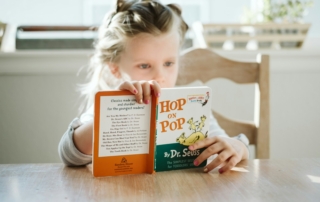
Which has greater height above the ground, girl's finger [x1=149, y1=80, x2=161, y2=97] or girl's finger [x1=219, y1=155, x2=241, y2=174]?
girl's finger [x1=149, y1=80, x2=161, y2=97]

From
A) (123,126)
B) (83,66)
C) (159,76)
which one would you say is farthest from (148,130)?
(83,66)

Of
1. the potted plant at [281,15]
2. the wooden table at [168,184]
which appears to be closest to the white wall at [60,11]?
the potted plant at [281,15]

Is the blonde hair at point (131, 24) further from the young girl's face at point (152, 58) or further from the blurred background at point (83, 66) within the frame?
the blurred background at point (83, 66)

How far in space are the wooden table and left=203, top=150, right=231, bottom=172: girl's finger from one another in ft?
0.07

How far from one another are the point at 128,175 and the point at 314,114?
1.31m

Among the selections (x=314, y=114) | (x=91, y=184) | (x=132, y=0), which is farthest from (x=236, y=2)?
(x=91, y=184)

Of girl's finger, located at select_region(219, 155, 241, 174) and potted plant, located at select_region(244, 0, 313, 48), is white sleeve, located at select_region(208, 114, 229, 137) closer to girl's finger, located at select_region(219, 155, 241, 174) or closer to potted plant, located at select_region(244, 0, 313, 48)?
girl's finger, located at select_region(219, 155, 241, 174)

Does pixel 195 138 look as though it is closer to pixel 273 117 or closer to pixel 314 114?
pixel 273 117

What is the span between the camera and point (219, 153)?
3.01 feet

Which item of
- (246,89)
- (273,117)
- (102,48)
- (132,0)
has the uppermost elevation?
(132,0)

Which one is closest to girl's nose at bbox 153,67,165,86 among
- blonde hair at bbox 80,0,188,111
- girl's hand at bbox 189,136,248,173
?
blonde hair at bbox 80,0,188,111

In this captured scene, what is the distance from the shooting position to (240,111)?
1845 mm

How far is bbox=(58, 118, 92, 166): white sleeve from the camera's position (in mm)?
956

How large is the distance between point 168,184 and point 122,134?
0.45ft
